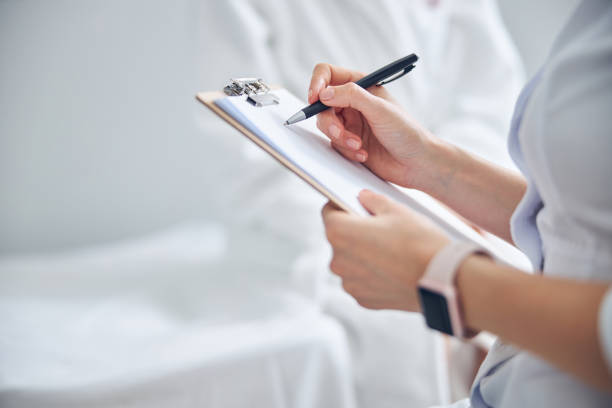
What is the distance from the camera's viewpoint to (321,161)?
1.56 ft

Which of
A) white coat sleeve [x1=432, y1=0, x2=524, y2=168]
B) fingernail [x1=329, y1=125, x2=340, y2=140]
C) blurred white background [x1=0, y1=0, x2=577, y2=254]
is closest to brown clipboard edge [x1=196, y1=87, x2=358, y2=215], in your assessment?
fingernail [x1=329, y1=125, x2=340, y2=140]

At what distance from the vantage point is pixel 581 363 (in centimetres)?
29

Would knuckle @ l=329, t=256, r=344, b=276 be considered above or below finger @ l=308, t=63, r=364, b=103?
below

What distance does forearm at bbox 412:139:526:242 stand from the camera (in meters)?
0.55

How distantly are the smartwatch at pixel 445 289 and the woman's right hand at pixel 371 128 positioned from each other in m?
0.21

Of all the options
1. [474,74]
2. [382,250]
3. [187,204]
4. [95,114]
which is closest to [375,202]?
[382,250]

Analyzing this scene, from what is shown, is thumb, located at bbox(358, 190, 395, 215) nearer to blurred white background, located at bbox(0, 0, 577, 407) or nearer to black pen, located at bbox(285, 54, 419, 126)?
black pen, located at bbox(285, 54, 419, 126)

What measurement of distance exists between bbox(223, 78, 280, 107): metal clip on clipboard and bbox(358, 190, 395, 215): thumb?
15cm

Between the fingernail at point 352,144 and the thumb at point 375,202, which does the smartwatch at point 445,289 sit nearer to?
the thumb at point 375,202

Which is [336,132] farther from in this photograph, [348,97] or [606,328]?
[606,328]

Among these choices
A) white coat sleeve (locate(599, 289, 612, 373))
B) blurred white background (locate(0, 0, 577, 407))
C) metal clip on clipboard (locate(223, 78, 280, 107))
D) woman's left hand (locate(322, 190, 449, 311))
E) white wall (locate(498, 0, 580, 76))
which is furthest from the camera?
white wall (locate(498, 0, 580, 76))

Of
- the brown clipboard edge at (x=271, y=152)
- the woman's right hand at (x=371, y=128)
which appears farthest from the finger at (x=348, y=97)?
the brown clipboard edge at (x=271, y=152)

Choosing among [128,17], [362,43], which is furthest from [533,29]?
[128,17]

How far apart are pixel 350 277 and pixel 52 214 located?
4.05ft
